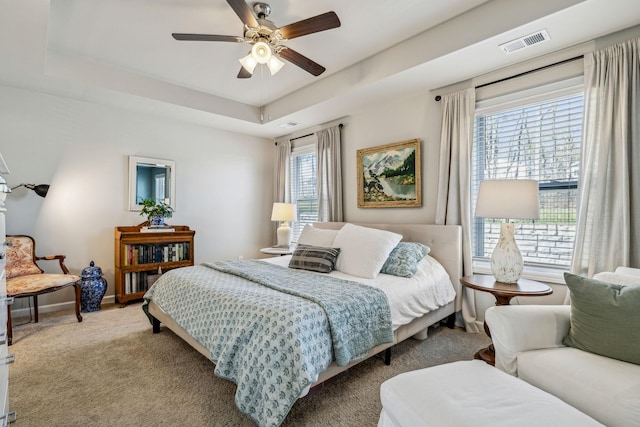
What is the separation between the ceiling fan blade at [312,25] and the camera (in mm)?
2064

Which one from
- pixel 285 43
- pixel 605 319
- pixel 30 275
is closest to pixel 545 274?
pixel 605 319

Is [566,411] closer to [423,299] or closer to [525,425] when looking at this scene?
[525,425]

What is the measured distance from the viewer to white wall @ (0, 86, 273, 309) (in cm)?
346

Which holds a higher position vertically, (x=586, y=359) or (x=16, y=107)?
(x=16, y=107)

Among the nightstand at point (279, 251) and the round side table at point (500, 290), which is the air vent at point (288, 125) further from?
the round side table at point (500, 290)

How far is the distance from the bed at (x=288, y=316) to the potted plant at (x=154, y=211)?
152 cm

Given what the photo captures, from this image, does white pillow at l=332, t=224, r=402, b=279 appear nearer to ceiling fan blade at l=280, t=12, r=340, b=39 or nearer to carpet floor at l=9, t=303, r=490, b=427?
carpet floor at l=9, t=303, r=490, b=427

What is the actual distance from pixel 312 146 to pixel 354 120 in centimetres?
93

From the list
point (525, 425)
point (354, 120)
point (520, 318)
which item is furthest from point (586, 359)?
point (354, 120)

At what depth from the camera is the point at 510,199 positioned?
7.41 feet

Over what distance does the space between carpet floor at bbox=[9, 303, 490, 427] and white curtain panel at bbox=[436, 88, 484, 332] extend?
0.36 meters

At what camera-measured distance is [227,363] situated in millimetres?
1731

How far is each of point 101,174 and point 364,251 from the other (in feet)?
11.6

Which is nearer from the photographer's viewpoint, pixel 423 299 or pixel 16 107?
pixel 423 299
